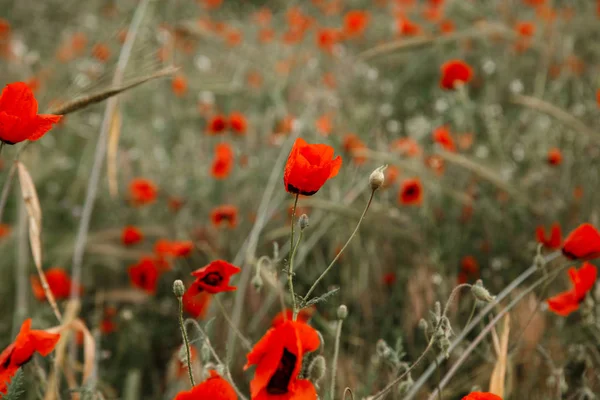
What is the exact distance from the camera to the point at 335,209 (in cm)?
134

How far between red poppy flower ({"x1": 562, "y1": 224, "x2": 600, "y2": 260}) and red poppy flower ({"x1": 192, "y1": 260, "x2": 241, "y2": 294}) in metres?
0.59

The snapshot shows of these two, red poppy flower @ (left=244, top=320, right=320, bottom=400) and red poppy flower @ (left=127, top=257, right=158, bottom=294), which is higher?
red poppy flower @ (left=244, top=320, right=320, bottom=400)

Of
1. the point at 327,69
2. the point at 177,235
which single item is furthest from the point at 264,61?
the point at 177,235

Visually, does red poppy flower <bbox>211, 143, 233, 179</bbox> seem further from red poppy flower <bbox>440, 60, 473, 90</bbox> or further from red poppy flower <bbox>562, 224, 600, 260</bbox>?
red poppy flower <bbox>562, 224, 600, 260</bbox>

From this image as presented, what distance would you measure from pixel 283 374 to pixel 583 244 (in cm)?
64

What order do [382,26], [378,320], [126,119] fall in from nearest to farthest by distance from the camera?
[378,320] < [126,119] < [382,26]

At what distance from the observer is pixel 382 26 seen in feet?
14.7

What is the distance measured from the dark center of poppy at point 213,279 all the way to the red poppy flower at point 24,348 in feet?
0.74

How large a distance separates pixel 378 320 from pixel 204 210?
3.18ft

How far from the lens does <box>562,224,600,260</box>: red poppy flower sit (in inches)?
40.7

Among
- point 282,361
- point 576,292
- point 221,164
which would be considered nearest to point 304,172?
point 282,361

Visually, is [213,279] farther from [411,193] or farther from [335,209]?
[411,193]

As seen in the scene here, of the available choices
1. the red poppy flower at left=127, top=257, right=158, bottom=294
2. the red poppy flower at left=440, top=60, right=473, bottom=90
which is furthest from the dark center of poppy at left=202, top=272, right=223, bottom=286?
the red poppy flower at left=440, top=60, right=473, bottom=90

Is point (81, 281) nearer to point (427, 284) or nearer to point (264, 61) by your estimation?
point (427, 284)
